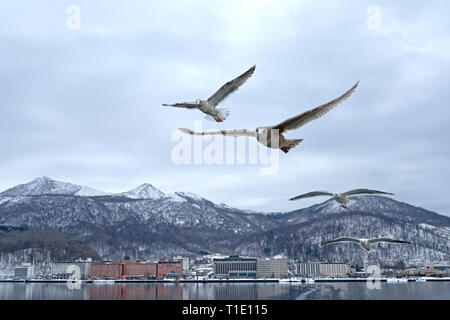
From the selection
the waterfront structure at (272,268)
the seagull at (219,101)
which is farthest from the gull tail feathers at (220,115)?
the waterfront structure at (272,268)

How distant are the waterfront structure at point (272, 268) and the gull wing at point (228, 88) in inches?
7208

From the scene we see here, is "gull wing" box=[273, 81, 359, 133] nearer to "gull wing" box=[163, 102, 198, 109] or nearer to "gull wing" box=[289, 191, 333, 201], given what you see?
"gull wing" box=[289, 191, 333, 201]

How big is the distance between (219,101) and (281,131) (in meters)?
4.40

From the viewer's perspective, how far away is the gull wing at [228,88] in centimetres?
1442

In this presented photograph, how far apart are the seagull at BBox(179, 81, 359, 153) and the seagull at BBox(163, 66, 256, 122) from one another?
3100mm

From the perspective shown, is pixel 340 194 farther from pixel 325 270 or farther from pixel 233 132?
pixel 325 270

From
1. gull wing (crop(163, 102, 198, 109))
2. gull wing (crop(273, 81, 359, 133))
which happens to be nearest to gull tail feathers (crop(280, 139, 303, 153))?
gull wing (crop(273, 81, 359, 133))

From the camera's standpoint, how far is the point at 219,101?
1511cm

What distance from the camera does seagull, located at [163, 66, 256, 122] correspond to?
14516 mm

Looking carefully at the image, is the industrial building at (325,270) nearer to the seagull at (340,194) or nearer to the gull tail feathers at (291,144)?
the seagull at (340,194)
